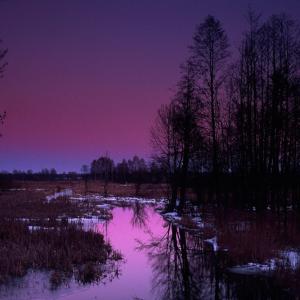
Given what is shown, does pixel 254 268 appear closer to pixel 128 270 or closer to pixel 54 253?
pixel 128 270

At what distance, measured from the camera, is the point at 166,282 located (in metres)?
14.6

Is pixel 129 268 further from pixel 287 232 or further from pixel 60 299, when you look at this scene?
pixel 287 232

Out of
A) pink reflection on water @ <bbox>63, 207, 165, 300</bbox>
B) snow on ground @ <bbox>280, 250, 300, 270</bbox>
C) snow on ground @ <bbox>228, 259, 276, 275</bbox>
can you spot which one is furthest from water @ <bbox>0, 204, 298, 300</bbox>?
snow on ground @ <bbox>280, 250, 300, 270</bbox>

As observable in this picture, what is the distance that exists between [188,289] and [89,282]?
3.01 metres

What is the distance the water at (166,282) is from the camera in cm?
1285

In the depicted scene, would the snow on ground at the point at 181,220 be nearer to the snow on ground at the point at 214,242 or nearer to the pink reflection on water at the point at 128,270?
the pink reflection on water at the point at 128,270

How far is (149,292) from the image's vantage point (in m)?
13.5

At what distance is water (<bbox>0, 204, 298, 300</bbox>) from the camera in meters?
12.9

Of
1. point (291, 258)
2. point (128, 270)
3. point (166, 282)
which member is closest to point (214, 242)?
point (128, 270)

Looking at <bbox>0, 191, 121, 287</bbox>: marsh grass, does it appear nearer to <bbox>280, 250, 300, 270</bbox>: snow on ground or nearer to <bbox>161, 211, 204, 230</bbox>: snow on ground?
<bbox>280, 250, 300, 270</bbox>: snow on ground

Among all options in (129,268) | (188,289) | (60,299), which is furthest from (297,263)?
(60,299)

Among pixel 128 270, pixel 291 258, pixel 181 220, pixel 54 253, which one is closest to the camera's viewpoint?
pixel 291 258

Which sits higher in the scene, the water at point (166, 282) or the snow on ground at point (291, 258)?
the snow on ground at point (291, 258)

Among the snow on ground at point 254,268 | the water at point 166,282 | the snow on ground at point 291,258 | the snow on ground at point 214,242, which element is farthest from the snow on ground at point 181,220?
the snow on ground at point 254,268
